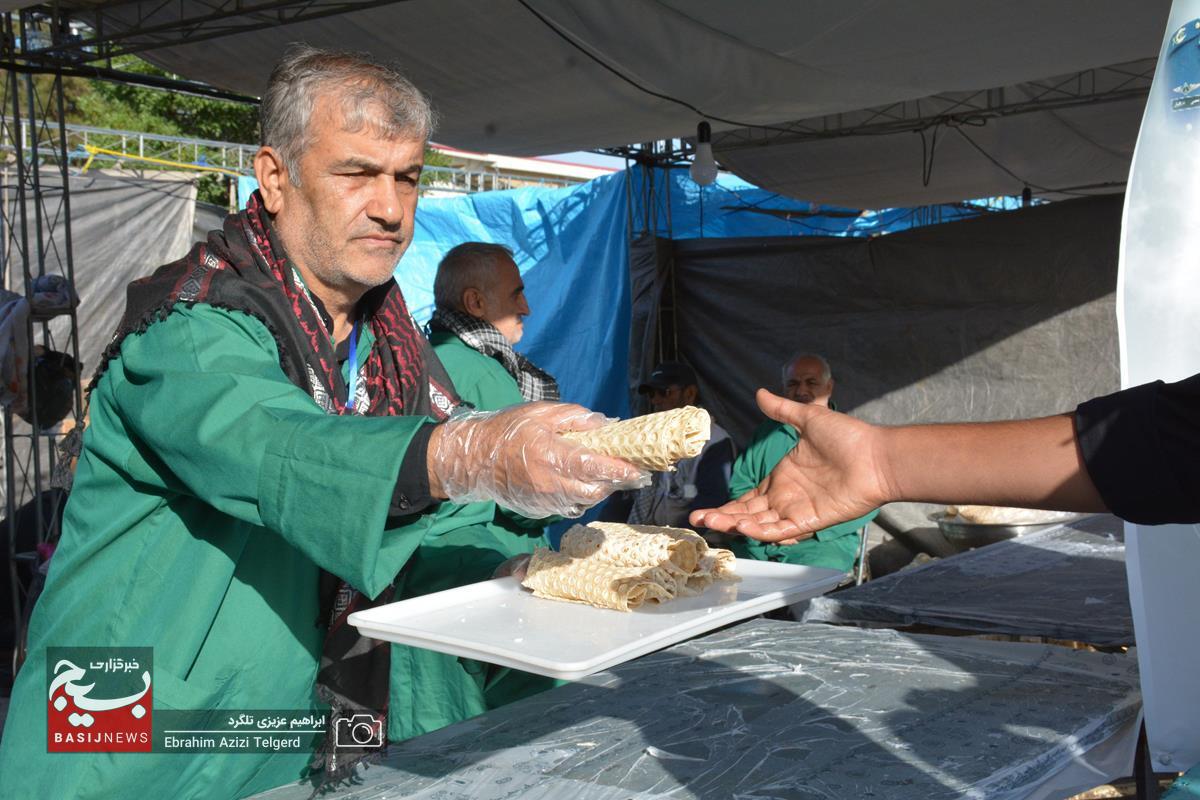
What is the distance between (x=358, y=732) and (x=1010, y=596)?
215 cm

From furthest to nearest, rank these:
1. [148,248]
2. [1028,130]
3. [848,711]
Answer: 1. [148,248]
2. [1028,130]
3. [848,711]

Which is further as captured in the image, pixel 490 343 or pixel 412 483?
pixel 490 343

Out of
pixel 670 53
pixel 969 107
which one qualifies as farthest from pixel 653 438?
pixel 969 107

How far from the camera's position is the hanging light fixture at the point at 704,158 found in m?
6.67

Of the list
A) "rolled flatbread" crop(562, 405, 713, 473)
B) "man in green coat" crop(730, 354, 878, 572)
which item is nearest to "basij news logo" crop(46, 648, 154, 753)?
"rolled flatbread" crop(562, 405, 713, 473)

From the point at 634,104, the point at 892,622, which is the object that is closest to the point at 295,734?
the point at 892,622

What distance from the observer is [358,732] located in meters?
1.75

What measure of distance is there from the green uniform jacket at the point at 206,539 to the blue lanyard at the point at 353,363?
32cm

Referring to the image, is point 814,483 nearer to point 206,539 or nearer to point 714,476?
point 206,539

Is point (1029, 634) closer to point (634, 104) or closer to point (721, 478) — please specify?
point (721, 478)

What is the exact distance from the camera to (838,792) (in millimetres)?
1521

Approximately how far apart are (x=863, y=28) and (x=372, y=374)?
3.73m

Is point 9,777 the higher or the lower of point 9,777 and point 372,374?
the lower

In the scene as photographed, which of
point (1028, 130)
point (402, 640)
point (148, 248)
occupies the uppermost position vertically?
point (1028, 130)
